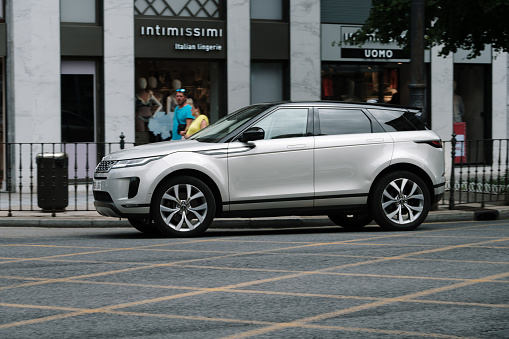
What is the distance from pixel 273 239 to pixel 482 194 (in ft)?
18.2

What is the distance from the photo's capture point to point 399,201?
37.5 ft

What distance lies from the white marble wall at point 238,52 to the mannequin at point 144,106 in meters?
1.71

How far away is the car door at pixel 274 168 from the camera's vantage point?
10.7 metres

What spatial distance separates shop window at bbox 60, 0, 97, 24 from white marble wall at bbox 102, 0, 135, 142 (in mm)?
387

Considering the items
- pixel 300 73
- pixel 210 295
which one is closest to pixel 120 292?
pixel 210 295

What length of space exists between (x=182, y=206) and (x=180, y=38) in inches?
388

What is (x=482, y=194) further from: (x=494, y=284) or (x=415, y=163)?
(x=494, y=284)

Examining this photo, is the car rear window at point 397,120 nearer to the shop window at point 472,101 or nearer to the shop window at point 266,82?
the shop window at point 266,82

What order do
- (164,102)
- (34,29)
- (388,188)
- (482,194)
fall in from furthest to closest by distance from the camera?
(164,102) < (34,29) < (482,194) < (388,188)

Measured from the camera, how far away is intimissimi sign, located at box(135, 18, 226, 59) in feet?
64.3

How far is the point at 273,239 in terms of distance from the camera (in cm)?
1041

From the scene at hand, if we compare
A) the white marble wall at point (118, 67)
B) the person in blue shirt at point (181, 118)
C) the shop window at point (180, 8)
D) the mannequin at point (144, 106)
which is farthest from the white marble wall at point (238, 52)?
the person in blue shirt at point (181, 118)

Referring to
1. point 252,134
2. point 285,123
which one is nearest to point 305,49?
point 285,123

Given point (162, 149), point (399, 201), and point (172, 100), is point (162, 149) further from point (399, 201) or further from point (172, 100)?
point (172, 100)
